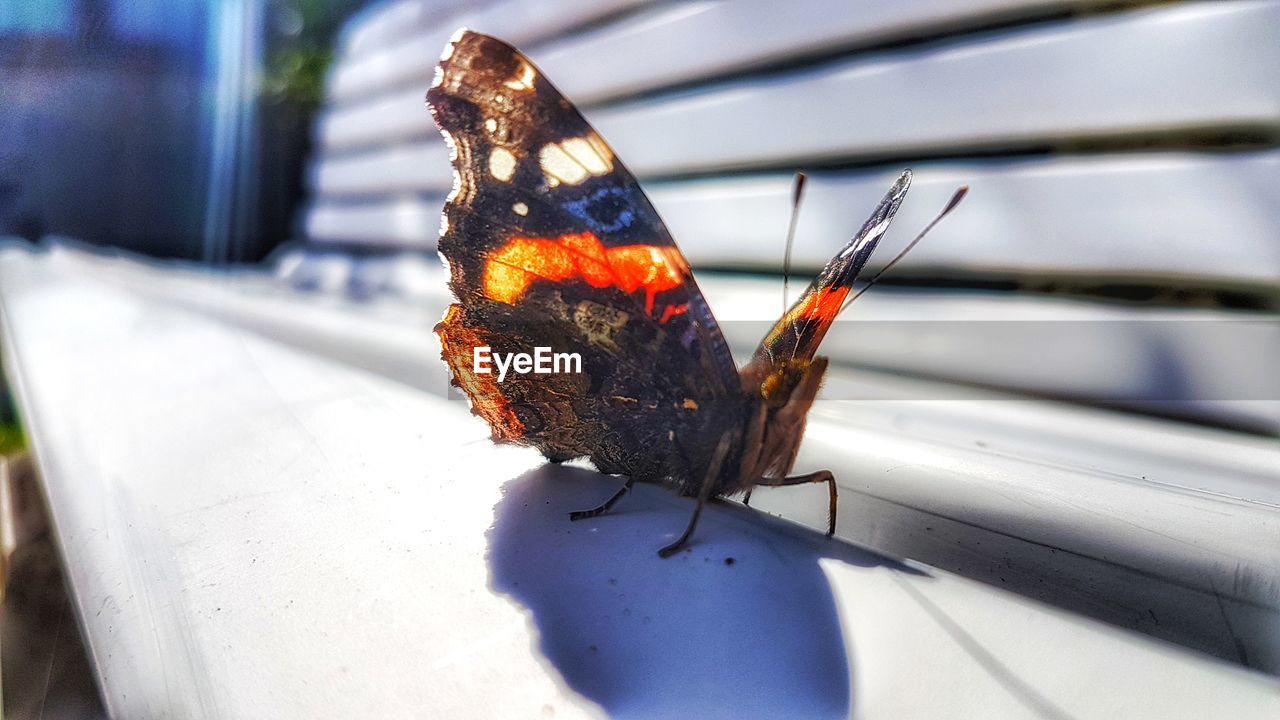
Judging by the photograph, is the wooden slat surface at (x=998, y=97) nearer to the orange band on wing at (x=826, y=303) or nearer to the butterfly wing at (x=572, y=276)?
the orange band on wing at (x=826, y=303)

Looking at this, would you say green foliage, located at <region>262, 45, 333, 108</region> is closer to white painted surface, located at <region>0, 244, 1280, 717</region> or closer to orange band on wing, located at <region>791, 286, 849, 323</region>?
white painted surface, located at <region>0, 244, 1280, 717</region>

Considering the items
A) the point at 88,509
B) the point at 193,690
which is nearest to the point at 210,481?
the point at 88,509

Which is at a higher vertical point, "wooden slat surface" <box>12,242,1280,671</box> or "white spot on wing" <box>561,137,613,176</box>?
"white spot on wing" <box>561,137,613,176</box>

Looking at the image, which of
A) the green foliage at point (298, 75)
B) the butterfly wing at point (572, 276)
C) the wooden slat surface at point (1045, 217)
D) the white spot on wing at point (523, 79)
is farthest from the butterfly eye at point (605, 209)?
the green foliage at point (298, 75)

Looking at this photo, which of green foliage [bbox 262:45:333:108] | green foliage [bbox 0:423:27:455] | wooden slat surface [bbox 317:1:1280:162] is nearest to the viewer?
wooden slat surface [bbox 317:1:1280:162]

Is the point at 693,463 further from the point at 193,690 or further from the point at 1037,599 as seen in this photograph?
the point at 193,690

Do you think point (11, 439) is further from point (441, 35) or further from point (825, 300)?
point (441, 35)

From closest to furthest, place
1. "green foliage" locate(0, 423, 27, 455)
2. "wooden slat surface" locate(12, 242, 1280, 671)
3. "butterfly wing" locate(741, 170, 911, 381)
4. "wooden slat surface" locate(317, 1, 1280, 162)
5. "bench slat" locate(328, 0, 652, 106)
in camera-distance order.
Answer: "wooden slat surface" locate(12, 242, 1280, 671), "butterfly wing" locate(741, 170, 911, 381), "wooden slat surface" locate(317, 1, 1280, 162), "green foliage" locate(0, 423, 27, 455), "bench slat" locate(328, 0, 652, 106)

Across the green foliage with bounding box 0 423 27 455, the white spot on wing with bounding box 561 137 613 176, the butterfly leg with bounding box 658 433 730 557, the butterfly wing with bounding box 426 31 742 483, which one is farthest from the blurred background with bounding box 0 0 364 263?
the butterfly leg with bounding box 658 433 730 557
